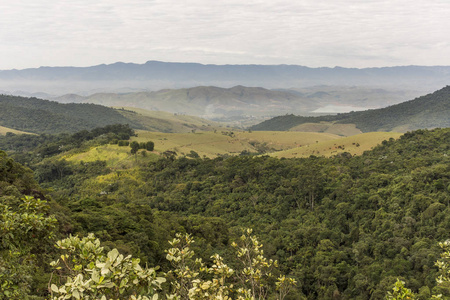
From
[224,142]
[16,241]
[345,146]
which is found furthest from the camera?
[224,142]

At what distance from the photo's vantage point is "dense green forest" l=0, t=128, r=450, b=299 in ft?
105

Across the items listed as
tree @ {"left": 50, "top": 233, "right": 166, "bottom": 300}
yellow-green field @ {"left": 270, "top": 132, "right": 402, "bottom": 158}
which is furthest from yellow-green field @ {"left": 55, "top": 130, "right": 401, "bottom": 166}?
tree @ {"left": 50, "top": 233, "right": 166, "bottom": 300}

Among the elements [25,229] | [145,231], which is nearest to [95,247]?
[25,229]

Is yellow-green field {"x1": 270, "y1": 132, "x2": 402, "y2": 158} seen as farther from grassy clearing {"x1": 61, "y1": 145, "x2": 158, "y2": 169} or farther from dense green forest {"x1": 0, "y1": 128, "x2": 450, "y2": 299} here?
grassy clearing {"x1": 61, "y1": 145, "x2": 158, "y2": 169}

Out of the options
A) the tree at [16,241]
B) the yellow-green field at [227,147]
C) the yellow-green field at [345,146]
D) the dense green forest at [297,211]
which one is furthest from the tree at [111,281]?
the yellow-green field at [345,146]

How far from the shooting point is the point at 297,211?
56406 mm

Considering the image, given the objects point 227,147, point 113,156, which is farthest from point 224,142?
point 113,156

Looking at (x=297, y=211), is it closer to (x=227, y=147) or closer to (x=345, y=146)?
(x=345, y=146)

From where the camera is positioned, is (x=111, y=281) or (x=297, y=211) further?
(x=297, y=211)

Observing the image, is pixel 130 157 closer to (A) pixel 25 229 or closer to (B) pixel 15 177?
(B) pixel 15 177

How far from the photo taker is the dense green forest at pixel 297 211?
32.1m

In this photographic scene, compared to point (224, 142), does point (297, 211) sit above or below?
below

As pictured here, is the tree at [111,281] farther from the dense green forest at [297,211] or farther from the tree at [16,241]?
the dense green forest at [297,211]

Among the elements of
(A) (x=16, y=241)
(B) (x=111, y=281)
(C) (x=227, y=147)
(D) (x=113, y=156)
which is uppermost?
(B) (x=111, y=281)
